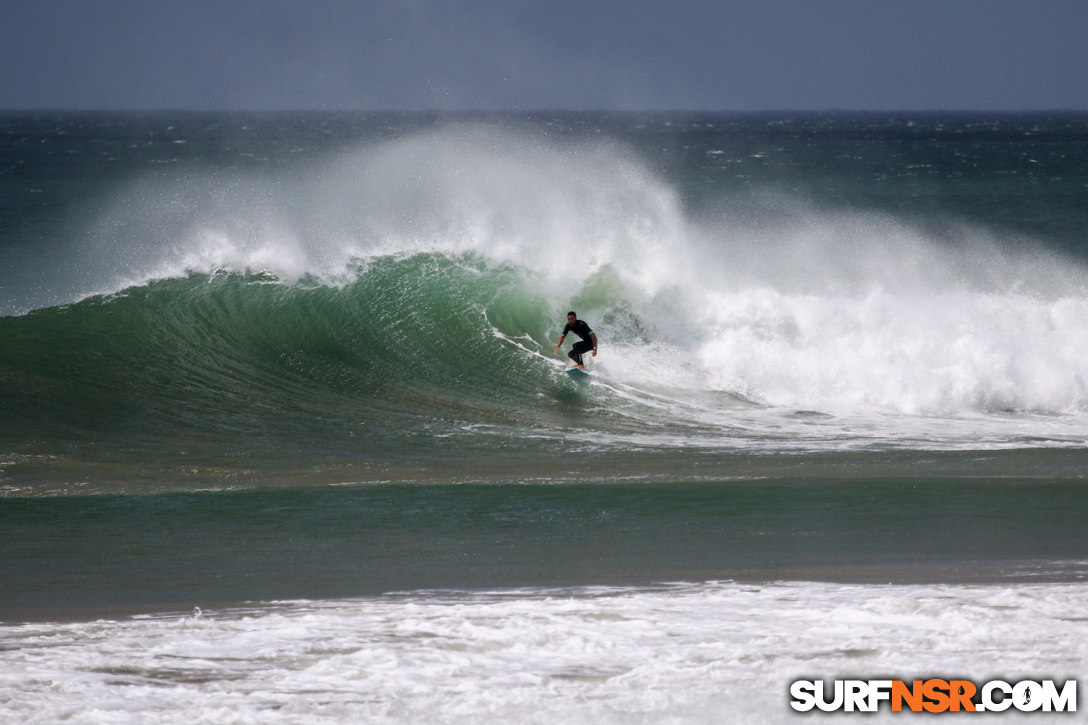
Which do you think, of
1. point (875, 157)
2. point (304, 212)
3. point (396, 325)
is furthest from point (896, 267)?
point (875, 157)

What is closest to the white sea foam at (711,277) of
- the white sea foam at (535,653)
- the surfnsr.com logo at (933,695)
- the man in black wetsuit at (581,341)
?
the man in black wetsuit at (581,341)

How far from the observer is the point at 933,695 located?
4.68 meters

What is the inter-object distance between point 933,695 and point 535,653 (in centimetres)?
176

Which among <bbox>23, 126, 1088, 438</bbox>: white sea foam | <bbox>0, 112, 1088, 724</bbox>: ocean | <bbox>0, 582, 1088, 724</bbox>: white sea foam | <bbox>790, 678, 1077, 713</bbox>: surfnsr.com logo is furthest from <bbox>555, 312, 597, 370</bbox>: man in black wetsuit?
<bbox>790, 678, 1077, 713</bbox>: surfnsr.com logo

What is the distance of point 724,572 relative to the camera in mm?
6531

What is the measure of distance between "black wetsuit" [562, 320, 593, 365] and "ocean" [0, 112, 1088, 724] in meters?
0.32

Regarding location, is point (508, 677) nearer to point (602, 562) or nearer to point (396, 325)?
point (602, 562)

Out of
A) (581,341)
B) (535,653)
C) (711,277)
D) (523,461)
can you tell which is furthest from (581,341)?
(535,653)

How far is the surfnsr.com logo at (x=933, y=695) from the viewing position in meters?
4.58

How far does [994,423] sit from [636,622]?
7.14m

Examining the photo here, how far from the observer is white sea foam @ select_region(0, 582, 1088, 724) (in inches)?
183

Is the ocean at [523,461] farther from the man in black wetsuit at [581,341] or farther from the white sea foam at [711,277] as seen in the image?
the man in black wetsuit at [581,341]

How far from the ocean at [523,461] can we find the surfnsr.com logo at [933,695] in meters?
0.08

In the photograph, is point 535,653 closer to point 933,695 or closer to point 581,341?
point 933,695
